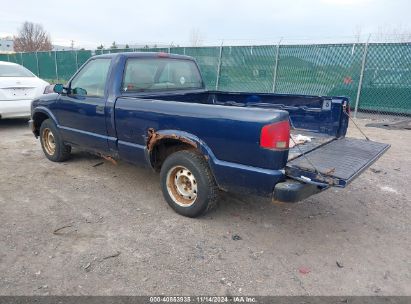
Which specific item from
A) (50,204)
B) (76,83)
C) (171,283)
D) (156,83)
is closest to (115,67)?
(156,83)

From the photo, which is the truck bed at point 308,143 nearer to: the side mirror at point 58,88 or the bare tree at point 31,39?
the side mirror at point 58,88

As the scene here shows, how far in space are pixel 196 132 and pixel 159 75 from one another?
5.50 feet

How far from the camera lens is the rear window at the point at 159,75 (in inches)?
178

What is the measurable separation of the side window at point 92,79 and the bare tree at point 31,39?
46594 mm

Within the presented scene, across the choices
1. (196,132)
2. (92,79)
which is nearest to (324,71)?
(92,79)

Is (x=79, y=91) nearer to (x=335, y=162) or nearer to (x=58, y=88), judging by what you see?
(x=58, y=88)

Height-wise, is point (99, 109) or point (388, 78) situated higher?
point (388, 78)

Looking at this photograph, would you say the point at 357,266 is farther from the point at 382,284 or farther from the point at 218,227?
the point at 218,227

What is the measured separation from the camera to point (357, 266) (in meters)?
3.12

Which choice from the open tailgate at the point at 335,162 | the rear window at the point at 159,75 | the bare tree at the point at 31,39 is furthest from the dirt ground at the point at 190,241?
the bare tree at the point at 31,39

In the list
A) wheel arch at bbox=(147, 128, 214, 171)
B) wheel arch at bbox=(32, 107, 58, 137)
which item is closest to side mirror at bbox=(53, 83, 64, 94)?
wheel arch at bbox=(32, 107, 58, 137)

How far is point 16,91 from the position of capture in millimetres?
8180

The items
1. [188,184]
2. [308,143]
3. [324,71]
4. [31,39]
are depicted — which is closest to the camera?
[188,184]

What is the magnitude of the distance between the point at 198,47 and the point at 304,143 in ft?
34.8
